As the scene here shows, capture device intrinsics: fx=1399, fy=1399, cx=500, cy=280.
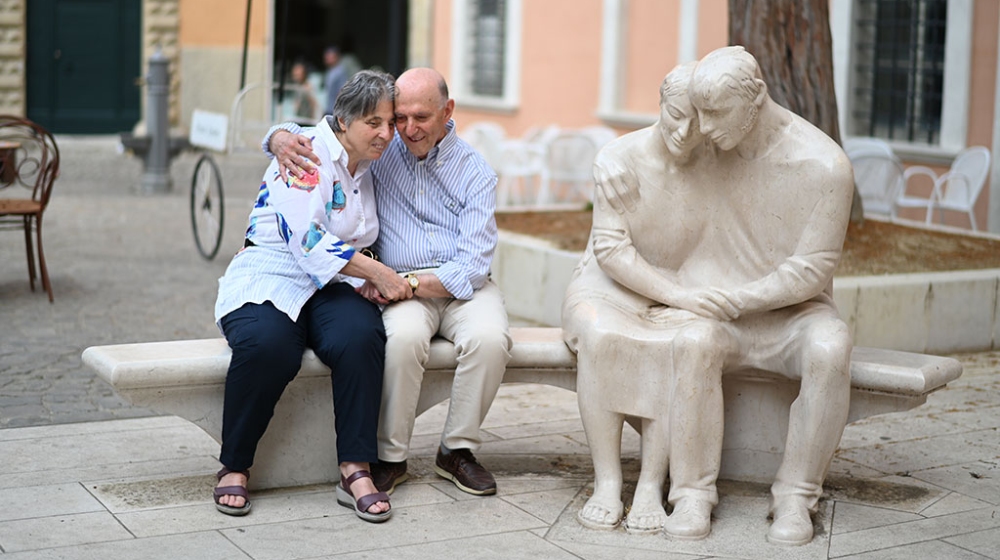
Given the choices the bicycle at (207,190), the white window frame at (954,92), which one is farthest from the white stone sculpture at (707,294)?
the white window frame at (954,92)

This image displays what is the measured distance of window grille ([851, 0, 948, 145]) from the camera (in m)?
11.9

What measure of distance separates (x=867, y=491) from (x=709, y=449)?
807 mm

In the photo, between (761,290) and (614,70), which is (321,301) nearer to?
(761,290)

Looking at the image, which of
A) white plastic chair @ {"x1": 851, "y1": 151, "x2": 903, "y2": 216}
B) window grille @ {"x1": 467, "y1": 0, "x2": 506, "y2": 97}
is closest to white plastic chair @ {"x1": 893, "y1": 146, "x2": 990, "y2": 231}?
white plastic chair @ {"x1": 851, "y1": 151, "x2": 903, "y2": 216}

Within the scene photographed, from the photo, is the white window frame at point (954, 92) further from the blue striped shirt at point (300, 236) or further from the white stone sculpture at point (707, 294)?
the blue striped shirt at point (300, 236)

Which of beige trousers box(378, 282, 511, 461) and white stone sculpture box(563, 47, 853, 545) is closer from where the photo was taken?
white stone sculpture box(563, 47, 853, 545)

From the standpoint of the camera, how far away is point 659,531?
13.9 ft

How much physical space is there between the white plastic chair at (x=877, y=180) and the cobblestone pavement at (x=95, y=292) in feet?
14.7

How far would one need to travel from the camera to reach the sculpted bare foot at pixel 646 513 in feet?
13.9

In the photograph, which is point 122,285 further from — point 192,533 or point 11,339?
point 192,533

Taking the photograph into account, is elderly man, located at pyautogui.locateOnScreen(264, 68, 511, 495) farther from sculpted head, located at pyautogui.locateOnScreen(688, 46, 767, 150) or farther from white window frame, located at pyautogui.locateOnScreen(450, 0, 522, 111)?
white window frame, located at pyautogui.locateOnScreen(450, 0, 522, 111)

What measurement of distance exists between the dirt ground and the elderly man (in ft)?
10.1

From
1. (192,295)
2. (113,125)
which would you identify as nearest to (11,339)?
(192,295)

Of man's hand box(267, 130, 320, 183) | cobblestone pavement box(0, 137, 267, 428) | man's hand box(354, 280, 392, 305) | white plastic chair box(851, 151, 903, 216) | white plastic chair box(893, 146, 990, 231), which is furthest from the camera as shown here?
white plastic chair box(893, 146, 990, 231)
